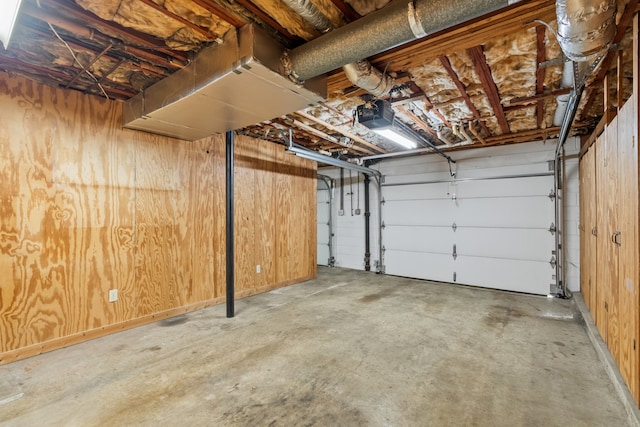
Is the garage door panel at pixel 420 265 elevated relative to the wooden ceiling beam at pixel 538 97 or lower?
lower

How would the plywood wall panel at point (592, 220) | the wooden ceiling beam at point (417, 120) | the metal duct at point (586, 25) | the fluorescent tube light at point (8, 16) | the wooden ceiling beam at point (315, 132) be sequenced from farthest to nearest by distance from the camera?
the wooden ceiling beam at point (315, 132) → the wooden ceiling beam at point (417, 120) → the plywood wall panel at point (592, 220) → the fluorescent tube light at point (8, 16) → the metal duct at point (586, 25)

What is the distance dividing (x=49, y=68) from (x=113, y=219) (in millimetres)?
1413

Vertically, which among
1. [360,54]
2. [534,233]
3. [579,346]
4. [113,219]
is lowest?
[579,346]

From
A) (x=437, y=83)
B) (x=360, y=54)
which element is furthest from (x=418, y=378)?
(x=437, y=83)

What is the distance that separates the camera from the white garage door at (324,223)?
6.95m

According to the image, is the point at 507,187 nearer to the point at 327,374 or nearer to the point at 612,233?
the point at 612,233

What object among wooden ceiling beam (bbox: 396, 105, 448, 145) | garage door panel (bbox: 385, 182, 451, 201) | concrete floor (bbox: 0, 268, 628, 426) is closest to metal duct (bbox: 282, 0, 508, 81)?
wooden ceiling beam (bbox: 396, 105, 448, 145)

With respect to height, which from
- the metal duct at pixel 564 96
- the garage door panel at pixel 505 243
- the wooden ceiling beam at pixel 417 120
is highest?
the wooden ceiling beam at pixel 417 120

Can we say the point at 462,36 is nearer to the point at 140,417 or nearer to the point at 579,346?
the point at 579,346

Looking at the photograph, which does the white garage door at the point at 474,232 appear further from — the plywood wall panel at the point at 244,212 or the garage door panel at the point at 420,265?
the plywood wall panel at the point at 244,212

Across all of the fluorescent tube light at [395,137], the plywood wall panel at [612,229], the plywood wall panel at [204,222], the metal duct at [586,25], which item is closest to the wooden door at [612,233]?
the plywood wall panel at [612,229]

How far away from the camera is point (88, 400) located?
1899 mm

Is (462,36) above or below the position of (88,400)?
above

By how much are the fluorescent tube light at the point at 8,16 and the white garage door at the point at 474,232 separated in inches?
Result: 214
